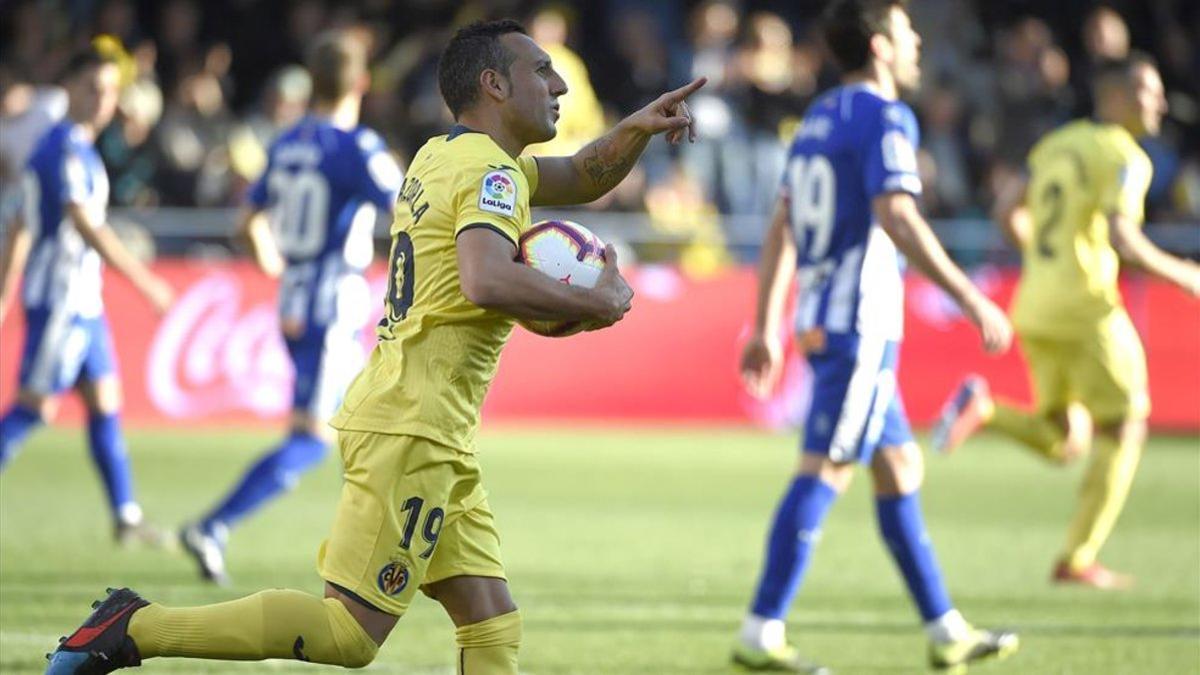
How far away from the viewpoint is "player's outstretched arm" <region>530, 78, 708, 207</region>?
5.48 m

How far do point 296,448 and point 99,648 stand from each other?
4.52m

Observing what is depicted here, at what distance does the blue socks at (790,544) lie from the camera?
7.16 meters

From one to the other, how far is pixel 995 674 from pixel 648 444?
9.53 m

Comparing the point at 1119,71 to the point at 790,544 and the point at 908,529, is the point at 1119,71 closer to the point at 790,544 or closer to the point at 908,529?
the point at 908,529

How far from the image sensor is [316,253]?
9711mm

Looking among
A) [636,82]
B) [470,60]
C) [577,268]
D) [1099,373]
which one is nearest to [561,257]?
[577,268]

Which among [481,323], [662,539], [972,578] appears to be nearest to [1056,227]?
[972,578]

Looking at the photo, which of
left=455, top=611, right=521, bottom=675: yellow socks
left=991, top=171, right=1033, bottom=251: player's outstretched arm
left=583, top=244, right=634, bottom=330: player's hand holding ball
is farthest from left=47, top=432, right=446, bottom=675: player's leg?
left=991, top=171, right=1033, bottom=251: player's outstretched arm

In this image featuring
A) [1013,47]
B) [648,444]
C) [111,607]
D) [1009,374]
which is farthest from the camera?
[1013,47]

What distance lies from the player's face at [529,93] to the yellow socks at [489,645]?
1.30 m

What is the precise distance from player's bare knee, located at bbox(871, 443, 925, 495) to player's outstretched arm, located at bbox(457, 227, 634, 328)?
8.90 feet

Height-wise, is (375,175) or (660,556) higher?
(375,175)

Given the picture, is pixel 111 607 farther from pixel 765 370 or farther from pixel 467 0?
pixel 467 0

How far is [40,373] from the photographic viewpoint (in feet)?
33.7
